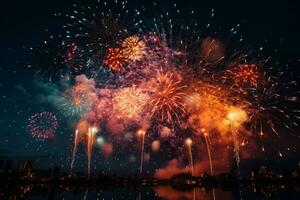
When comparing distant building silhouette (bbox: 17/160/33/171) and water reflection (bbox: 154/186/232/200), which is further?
distant building silhouette (bbox: 17/160/33/171)

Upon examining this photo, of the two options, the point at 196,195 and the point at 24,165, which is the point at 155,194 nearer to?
the point at 196,195

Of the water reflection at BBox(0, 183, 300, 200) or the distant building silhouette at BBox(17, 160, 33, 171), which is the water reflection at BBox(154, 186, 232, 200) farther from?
the distant building silhouette at BBox(17, 160, 33, 171)

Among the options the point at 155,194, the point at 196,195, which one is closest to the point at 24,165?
the point at 155,194

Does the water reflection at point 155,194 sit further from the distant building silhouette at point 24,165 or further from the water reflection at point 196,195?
the distant building silhouette at point 24,165

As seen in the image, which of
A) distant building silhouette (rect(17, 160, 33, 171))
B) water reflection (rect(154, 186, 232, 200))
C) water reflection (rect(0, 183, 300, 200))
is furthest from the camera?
distant building silhouette (rect(17, 160, 33, 171))

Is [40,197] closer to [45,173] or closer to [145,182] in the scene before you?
[45,173]

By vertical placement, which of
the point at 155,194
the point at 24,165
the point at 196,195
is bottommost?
the point at 196,195

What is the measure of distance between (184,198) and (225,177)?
21.8 m

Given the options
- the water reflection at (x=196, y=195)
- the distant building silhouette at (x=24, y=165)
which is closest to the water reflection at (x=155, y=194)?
the water reflection at (x=196, y=195)

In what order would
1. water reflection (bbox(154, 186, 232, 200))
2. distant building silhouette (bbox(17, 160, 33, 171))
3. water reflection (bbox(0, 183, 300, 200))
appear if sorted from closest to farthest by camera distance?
1. water reflection (bbox(154, 186, 232, 200))
2. water reflection (bbox(0, 183, 300, 200))
3. distant building silhouette (bbox(17, 160, 33, 171))

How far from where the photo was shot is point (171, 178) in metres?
49.8

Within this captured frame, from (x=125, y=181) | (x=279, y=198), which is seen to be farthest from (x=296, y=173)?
(x=125, y=181)

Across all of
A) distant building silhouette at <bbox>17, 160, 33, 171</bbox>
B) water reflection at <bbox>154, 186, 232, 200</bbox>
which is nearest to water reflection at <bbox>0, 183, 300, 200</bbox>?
water reflection at <bbox>154, 186, 232, 200</bbox>

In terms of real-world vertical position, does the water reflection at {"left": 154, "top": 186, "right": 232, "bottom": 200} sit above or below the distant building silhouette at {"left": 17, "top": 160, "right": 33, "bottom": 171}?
below
